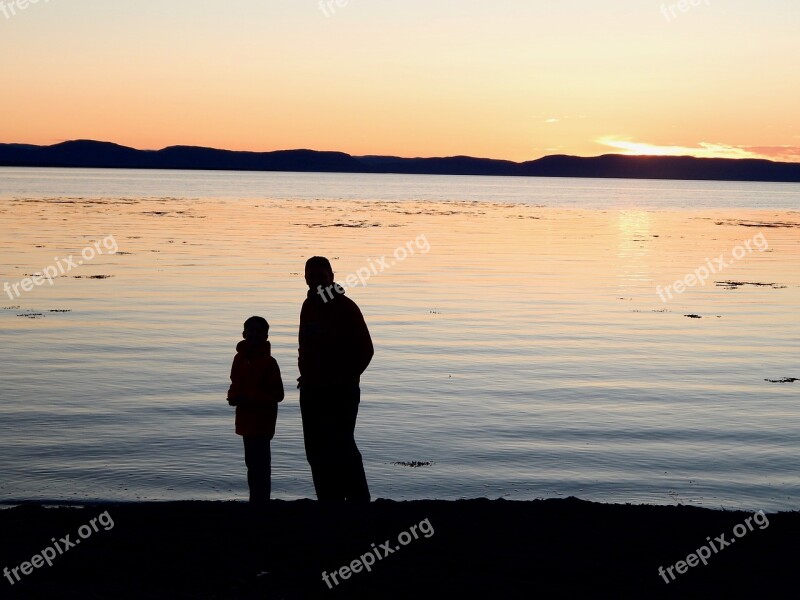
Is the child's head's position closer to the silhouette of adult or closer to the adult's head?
the silhouette of adult

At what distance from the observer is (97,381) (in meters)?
14.4

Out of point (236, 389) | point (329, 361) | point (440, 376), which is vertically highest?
point (329, 361)

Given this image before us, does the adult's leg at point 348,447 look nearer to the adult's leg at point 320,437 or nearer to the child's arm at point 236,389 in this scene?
the adult's leg at point 320,437

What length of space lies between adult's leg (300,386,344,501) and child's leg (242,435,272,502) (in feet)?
1.20

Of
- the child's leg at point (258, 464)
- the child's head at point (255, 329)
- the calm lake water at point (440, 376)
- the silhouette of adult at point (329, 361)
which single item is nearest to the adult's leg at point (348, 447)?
the silhouette of adult at point (329, 361)

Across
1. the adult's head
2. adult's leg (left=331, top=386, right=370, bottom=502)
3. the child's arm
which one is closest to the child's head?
the child's arm

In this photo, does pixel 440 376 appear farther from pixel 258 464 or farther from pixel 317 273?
pixel 317 273

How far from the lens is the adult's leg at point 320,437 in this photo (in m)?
7.83

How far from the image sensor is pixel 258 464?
8.08m

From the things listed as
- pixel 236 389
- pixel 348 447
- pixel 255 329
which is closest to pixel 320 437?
pixel 348 447

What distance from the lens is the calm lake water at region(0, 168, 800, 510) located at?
10.3m

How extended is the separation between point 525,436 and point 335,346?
4706 millimetres

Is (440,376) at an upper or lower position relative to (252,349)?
lower

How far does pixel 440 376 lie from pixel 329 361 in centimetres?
755
